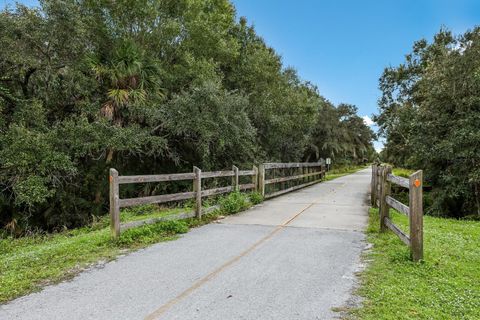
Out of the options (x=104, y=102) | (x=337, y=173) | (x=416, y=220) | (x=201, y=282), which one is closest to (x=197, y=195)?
(x=201, y=282)

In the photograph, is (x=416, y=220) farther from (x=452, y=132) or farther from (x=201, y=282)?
(x=452, y=132)

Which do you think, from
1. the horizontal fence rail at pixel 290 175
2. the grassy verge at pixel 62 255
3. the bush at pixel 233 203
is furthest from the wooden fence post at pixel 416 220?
the horizontal fence rail at pixel 290 175

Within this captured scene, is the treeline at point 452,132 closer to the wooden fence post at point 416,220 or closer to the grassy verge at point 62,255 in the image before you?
the wooden fence post at point 416,220

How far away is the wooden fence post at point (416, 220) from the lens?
478 cm

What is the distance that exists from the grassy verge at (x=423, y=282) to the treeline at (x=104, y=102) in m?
7.70

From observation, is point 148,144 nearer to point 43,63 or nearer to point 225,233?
point 43,63

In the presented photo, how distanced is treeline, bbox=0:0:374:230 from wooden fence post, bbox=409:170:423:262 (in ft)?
25.7

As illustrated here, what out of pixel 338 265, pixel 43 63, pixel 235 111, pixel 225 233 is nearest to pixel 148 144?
pixel 235 111

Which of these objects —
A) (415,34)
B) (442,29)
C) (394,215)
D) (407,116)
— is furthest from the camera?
(415,34)

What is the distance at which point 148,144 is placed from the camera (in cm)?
1288

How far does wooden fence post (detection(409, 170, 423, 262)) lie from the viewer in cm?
478

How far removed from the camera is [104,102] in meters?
12.5

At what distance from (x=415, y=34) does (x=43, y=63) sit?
21.9 metres

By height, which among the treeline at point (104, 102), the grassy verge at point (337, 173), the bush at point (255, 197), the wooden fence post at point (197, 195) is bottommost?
the grassy verge at point (337, 173)
